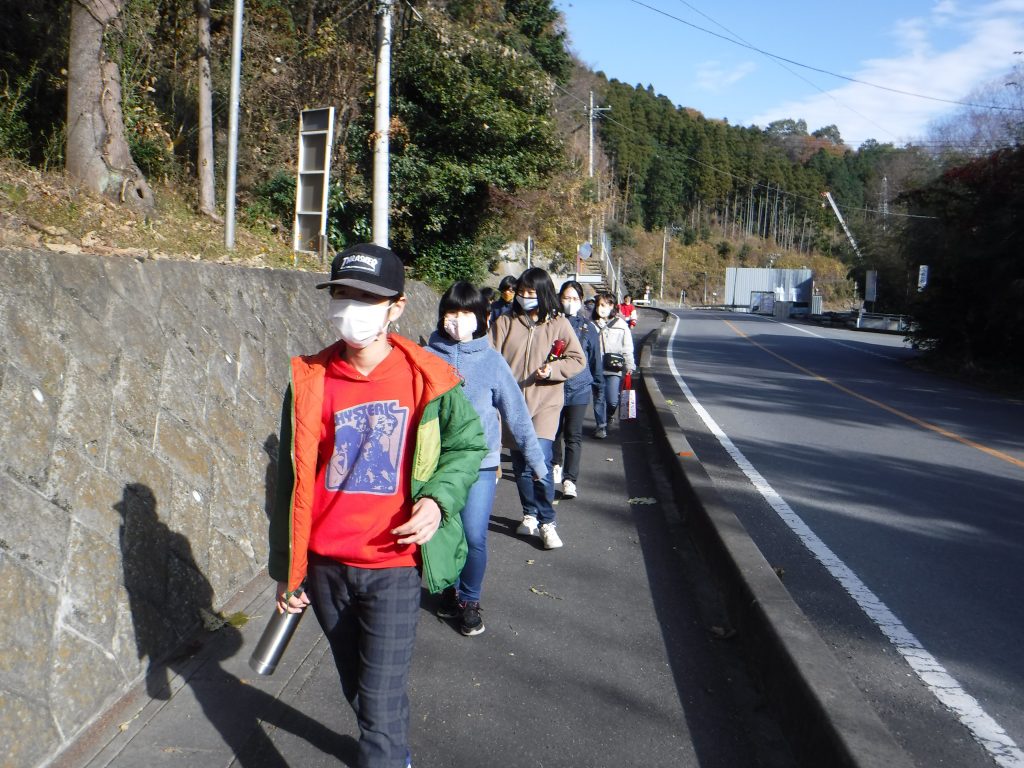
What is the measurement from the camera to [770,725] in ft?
12.2

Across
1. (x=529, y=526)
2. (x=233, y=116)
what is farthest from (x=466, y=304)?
(x=233, y=116)

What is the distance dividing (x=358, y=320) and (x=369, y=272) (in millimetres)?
157

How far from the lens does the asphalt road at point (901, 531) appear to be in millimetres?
3963

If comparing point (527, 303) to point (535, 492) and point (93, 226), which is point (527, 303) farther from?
point (93, 226)

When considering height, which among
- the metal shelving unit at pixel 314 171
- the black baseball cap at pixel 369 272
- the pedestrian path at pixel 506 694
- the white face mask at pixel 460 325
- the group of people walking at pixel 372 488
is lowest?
the pedestrian path at pixel 506 694

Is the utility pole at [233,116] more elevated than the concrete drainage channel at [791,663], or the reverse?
the utility pole at [233,116]

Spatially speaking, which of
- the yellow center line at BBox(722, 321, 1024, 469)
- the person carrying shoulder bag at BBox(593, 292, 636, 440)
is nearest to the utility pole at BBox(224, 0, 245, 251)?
the person carrying shoulder bag at BBox(593, 292, 636, 440)

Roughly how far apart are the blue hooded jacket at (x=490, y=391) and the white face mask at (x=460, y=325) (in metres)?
0.05

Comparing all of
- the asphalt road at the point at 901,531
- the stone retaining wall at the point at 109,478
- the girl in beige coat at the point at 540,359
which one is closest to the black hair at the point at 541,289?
the girl in beige coat at the point at 540,359

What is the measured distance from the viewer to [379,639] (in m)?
2.80

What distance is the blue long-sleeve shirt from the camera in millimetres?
7328

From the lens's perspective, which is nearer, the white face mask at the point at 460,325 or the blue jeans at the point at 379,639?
the blue jeans at the point at 379,639

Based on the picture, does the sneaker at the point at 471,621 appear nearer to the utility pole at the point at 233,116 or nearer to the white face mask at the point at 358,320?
the white face mask at the point at 358,320

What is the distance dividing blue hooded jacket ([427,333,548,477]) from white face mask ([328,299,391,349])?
1695 millimetres
